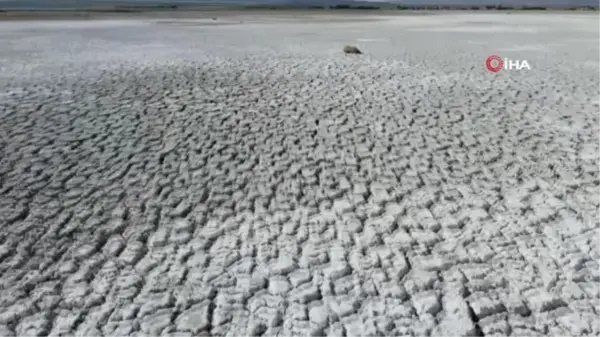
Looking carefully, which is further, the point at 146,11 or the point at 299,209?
the point at 146,11

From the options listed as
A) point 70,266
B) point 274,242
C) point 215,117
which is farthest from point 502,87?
point 70,266

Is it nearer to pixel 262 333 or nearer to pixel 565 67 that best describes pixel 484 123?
→ pixel 262 333

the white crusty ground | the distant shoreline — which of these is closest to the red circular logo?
the white crusty ground

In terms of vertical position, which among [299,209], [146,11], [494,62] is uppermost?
[146,11]

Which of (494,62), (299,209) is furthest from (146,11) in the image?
(299,209)

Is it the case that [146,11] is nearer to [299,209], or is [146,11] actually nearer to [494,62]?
[494,62]

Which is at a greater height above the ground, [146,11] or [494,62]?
[146,11]

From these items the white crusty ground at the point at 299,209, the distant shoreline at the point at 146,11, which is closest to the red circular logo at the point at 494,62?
the white crusty ground at the point at 299,209

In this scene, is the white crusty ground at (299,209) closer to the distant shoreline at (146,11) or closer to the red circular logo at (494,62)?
the red circular logo at (494,62)
